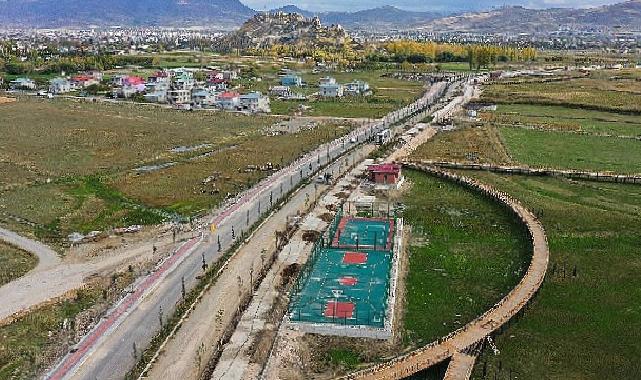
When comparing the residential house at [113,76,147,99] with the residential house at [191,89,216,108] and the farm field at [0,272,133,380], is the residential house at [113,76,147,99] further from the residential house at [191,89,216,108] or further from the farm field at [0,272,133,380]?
the farm field at [0,272,133,380]

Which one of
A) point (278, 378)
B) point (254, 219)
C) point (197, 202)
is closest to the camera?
point (278, 378)

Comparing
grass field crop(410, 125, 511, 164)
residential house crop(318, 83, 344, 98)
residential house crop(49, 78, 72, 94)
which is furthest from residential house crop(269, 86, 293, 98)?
grass field crop(410, 125, 511, 164)

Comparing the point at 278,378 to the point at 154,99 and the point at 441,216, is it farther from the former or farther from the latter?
the point at 154,99

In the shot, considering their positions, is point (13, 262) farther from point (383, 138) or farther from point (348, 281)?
point (383, 138)

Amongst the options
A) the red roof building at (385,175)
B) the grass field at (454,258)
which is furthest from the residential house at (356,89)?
the grass field at (454,258)

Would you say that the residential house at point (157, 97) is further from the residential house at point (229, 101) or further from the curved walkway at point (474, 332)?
the curved walkway at point (474, 332)

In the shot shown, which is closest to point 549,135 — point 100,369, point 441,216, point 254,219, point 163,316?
point 441,216

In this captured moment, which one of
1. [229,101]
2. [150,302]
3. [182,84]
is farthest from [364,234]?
[182,84]
